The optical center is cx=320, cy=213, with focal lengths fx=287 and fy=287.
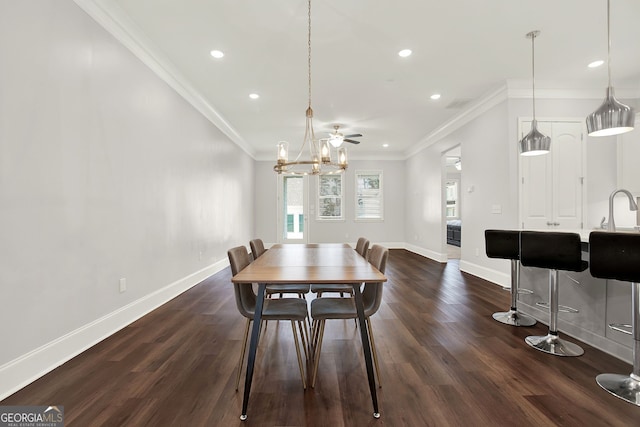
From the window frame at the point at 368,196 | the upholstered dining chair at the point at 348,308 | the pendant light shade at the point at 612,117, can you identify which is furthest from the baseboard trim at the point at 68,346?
the window frame at the point at 368,196

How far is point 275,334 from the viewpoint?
258 centimetres

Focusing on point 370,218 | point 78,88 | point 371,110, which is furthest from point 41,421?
point 370,218

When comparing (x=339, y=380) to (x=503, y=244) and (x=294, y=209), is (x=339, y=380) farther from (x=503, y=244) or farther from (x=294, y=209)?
(x=294, y=209)

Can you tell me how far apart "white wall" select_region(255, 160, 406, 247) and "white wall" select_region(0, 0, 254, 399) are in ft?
15.1

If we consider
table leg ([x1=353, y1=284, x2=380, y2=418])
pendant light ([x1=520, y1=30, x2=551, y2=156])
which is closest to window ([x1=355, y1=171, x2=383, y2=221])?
pendant light ([x1=520, y1=30, x2=551, y2=156])

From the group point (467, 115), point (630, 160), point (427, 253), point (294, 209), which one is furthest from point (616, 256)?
point (294, 209)

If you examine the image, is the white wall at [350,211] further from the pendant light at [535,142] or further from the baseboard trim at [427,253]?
the pendant light at [535,142]

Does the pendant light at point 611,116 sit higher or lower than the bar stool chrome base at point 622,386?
higher

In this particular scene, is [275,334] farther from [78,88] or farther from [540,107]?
[540,107]

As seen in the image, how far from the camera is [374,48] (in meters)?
3.07

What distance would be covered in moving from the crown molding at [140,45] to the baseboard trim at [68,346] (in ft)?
8.12

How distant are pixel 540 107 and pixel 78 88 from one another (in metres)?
5.28

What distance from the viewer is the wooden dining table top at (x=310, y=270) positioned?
1.59m

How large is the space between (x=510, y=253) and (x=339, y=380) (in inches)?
82.3
